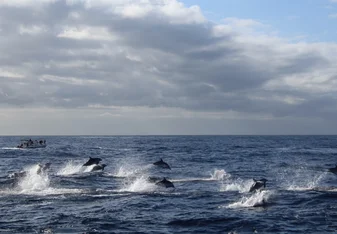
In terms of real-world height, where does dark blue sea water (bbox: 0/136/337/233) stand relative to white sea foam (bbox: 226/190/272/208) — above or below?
below

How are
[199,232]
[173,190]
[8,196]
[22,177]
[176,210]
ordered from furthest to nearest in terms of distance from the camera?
[22,177] < [173,190] < [8,196] < [176,210] < [199,232]

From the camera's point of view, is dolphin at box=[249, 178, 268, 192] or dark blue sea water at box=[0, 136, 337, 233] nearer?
dark blue sea water at box=[0, 136, 337, 233]

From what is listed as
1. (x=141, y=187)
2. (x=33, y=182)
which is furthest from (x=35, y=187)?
(x=141, y=187)

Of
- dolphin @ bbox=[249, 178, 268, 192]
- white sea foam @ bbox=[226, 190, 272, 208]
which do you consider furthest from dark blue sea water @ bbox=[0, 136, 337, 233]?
dolphin @ bbox=[249, 178, 268, 192]

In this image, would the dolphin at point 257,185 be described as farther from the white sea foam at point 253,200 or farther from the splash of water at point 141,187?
the splash of water at point 141,187

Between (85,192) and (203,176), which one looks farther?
(203,176)

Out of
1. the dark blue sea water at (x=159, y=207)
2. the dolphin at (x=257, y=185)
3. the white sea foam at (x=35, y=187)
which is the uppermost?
the dolphin at (x=257, y=185)

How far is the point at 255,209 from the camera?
82.9 feet

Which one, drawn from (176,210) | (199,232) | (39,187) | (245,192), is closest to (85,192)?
(39,187)

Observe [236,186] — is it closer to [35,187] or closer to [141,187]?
[141,187]

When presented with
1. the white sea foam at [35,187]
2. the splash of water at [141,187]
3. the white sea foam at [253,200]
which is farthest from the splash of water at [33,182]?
the white sea foam at [253,200]

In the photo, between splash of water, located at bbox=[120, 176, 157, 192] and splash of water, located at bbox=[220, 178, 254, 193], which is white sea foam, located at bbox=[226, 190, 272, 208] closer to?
splash of water, located at bbox=[220, 178, 254, 193]

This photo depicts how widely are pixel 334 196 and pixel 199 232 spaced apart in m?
13.4

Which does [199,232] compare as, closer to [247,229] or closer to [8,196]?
[247,229]
